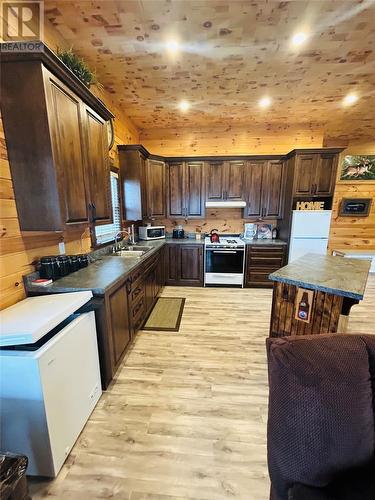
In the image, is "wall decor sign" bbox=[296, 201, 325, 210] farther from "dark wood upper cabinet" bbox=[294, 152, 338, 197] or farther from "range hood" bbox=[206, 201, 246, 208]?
"range hood" bbox=[206, 201, 246, 208]

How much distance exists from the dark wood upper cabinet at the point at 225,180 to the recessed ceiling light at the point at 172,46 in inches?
79.1

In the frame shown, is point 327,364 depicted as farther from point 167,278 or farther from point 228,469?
point 167,278

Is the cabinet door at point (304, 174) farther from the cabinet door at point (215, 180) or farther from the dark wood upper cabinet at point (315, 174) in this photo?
the cabinet door at point (215, 180)

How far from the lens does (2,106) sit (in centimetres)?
152

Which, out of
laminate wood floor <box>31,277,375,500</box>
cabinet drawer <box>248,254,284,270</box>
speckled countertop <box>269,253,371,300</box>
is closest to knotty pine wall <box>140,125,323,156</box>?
cabinet drawer <box>248,254,284,270</box>

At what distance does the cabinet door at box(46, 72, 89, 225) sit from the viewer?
159 centimetres

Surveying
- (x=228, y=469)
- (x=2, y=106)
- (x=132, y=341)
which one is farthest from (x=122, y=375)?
(x=2, y=106)

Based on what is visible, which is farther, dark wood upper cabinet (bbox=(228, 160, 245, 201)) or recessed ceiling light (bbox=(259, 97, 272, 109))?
dark wood upper cabinet (bbox=(228, 160, 245, 201))

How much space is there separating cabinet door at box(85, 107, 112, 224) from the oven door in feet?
6.93

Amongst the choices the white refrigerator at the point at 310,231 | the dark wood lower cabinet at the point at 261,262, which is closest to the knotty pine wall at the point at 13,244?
the dark wood lower cabinet at the point at 261,262

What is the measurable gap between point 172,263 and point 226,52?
3.06 m

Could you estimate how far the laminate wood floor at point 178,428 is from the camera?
1239mm

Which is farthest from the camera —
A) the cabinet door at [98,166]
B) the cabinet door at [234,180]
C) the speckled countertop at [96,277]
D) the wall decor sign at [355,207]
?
the wall decor sign at [355,207]

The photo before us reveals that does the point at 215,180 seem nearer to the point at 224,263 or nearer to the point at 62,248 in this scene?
the point at 224,263
